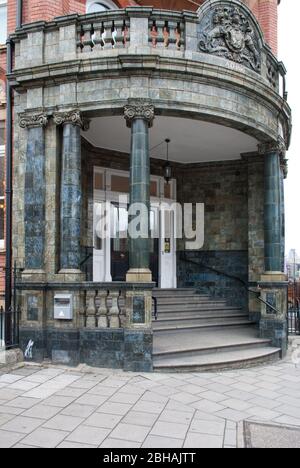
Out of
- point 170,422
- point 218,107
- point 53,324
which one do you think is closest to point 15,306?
point 53,324

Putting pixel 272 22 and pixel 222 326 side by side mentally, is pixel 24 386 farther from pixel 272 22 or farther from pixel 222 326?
pixel 272 22

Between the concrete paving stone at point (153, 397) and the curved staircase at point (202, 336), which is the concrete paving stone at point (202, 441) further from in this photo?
the curved staircase at point (202, 336)

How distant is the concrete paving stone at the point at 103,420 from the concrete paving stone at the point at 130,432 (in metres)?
0.10

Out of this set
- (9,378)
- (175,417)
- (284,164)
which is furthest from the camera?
(284,164)

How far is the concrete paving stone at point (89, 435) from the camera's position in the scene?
13.4 feet

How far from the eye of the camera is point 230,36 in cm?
806

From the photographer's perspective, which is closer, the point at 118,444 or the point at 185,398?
the point at 118,444

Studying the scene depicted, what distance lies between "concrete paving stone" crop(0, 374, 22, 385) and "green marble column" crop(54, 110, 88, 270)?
5.99 ft

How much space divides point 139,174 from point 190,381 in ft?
10.9

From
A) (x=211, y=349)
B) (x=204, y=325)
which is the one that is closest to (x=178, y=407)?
(x=211, y=349)

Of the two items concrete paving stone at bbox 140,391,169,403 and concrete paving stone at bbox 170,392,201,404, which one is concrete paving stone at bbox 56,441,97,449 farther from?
concrete paving stone at bbox 170,392,201,404

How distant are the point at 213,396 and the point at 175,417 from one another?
1.03 meters

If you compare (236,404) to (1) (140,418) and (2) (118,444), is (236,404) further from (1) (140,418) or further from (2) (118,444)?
(2) (118,444)

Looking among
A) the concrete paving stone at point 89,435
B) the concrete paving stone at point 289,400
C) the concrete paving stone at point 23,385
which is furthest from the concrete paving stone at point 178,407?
the concrete paving stone at point 23,385
